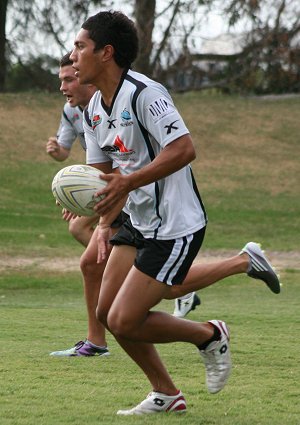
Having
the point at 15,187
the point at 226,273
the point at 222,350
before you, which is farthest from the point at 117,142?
the point at 15,187

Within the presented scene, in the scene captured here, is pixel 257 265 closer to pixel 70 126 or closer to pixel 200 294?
pixel 70 126

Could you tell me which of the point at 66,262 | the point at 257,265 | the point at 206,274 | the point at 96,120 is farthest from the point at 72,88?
the point at 66,262

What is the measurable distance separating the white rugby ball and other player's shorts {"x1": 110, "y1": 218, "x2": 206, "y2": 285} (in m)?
0.38

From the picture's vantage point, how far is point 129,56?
5.98 metres

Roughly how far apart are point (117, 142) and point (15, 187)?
16.7 meters

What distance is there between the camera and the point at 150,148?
5766mm

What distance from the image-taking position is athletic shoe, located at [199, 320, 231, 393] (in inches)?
235

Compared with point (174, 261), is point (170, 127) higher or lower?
higher

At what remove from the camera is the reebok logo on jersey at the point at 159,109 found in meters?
5.58

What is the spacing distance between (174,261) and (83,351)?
2.40m

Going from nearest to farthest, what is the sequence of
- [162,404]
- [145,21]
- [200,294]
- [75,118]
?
[162,404] → [75,118] → [200,294] → [145,21]

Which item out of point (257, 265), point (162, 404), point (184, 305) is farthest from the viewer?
point (184, 305)

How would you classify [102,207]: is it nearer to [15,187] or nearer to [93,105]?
[93,105]

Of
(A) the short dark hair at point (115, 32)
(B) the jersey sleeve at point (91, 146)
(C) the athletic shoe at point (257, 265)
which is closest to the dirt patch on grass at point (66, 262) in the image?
(C) the athletic shoe at point (257, 265)
